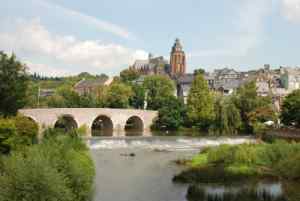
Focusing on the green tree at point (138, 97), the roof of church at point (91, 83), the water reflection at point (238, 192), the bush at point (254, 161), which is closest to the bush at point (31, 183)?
the water reflection at point (238, 192)

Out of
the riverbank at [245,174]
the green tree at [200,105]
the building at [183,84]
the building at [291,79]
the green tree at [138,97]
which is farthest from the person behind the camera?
the building at [183,84]

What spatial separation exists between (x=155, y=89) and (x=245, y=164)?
175ft

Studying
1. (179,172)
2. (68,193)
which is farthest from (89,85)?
(68,193)

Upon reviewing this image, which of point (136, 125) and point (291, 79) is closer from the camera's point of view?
point (136, 125)

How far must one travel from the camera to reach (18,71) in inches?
1704

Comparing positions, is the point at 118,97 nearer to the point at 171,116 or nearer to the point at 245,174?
the point at 171,116

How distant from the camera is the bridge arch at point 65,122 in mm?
61781

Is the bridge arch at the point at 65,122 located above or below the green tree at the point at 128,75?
below

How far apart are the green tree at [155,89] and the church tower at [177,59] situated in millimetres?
43493

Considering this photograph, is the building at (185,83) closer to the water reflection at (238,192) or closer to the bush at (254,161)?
the bush at (254,161)

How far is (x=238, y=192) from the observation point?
22156mm

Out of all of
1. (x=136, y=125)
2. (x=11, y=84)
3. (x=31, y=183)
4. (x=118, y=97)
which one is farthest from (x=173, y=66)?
(x=31, y=183)

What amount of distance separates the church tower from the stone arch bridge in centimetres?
5110

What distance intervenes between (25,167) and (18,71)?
32.1 m
